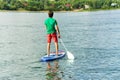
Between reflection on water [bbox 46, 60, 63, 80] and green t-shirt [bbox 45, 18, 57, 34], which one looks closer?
reflection on water [bbox 46, 60, 63, 80]

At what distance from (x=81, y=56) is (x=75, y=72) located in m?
5.41

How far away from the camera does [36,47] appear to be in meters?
30.4

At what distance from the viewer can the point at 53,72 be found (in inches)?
774

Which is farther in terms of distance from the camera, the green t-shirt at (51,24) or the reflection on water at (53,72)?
the green t-shirt at (51,24)

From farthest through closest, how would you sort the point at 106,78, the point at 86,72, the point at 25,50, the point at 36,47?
the point at 36,47 < the point at 25,50 < the point at 86,72 < the point at 106,78

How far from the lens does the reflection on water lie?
18.3 m

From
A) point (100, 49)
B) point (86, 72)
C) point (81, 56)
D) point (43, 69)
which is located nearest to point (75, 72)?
point (86, 72)

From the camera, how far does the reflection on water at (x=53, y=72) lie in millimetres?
18344

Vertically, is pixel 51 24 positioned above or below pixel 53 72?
above

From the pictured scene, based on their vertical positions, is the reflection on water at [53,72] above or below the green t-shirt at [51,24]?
below

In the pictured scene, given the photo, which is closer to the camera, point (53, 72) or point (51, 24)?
point (53, 72)

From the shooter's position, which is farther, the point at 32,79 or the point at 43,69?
the point at 43,69

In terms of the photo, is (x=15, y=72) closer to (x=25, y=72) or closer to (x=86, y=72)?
(x=25, y=72)

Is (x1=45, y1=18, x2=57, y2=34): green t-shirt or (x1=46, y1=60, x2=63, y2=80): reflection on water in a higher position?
(x1=45, y1=18, x2=57, y2=34): green t-shirt
